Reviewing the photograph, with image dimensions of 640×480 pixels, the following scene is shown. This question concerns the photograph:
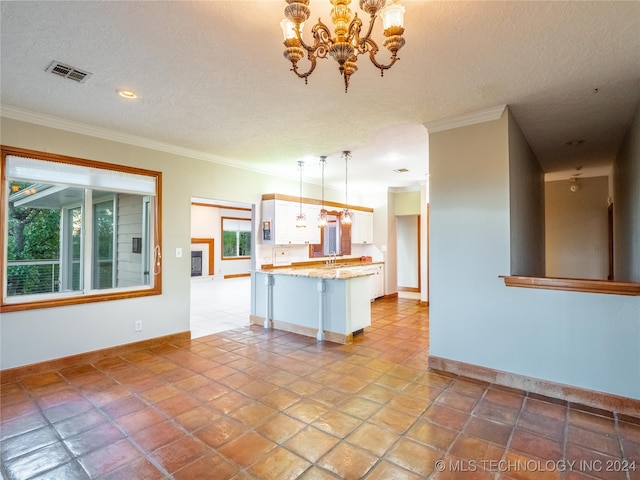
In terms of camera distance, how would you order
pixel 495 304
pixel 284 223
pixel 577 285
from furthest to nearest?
pixel 284 223 < pixel 495 304 < pixel 577 285

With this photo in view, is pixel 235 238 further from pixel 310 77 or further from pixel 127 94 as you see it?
pixel 310 77

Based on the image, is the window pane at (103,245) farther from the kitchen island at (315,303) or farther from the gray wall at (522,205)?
the gray wall at (522,205)

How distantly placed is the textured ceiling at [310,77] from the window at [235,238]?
7.47m

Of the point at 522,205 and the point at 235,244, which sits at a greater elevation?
the point at 522,205

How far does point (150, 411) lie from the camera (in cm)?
265

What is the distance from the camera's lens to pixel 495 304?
3.21 metres

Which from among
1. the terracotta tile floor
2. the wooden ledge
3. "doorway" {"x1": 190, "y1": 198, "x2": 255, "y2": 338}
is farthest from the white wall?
"doorway" {"x1": 190, "y1": 198, "x2": 255, "y2": 338}

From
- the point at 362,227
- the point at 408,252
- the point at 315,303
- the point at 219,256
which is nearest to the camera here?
the point at 315,303

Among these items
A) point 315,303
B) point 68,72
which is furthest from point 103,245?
point 315,303

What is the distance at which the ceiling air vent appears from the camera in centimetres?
244

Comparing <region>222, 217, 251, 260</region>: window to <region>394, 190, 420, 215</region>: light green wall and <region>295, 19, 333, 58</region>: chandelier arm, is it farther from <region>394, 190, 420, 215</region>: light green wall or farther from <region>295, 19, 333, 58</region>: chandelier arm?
<region>295, 19, 333, 58</region>: chandelier arm

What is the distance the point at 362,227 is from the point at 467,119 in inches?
170

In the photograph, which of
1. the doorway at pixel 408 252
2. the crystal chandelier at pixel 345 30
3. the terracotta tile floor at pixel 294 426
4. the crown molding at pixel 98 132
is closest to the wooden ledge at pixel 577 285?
the terracotta tile floor at pixel 294 426

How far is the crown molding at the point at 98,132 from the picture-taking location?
3270 mm
